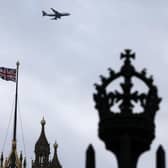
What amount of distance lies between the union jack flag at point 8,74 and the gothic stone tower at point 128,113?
87.6 metres

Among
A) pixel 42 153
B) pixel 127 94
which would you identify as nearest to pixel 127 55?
pixel 127 94

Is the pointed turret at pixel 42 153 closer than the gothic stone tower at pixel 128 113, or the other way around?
the gothic stone tower at pixel 128 113

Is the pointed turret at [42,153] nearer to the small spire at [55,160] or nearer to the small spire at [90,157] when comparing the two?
the small spire at [55,160]

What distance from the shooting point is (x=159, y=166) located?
23.5 metres

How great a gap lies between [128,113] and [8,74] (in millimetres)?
89263

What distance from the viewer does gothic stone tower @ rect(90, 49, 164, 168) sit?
23672 mm

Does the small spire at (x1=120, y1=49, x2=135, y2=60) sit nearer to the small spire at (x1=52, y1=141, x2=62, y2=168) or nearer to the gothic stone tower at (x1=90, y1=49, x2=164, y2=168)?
the gothic stone tower at (x1=90, y1=49, x2=164, y2=168)

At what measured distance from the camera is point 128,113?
23750mm

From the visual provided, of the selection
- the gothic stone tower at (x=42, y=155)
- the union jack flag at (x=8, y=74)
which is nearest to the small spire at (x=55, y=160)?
the gothic stone tower at (x=42, y=155)

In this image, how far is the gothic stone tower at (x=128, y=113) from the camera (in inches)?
932

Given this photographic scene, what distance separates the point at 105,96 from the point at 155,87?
1626 millimetres

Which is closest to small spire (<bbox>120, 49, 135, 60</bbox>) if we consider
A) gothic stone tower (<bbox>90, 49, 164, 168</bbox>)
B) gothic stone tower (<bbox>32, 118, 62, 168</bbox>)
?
gothic stone tower (<bbox>90, 49, 164, 168</bbox>)

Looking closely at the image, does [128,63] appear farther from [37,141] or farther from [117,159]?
[37,141]

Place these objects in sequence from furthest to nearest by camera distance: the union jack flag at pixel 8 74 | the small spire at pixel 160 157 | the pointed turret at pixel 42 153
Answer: the union jack flag at pixel 8 74
the pointed turret at pixel 42 153
the small spire at pixel 160 157
